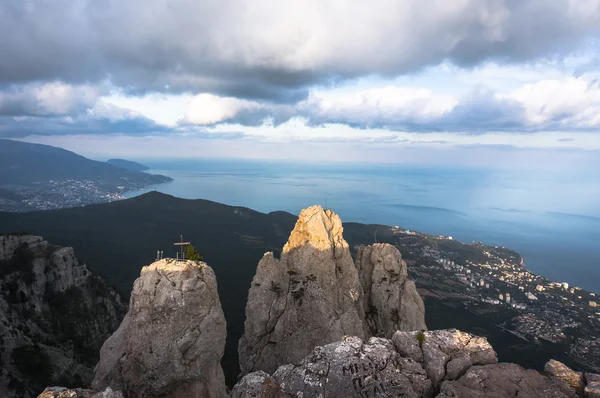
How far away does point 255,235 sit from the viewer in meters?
171

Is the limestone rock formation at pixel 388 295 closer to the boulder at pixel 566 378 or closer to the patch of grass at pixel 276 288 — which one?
the patch of grass at pixel 276 288

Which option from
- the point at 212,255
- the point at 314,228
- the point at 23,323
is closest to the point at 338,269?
the point at 314,228

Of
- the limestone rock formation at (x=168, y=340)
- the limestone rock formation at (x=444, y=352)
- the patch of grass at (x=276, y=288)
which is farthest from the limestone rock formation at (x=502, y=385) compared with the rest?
the patch of grass at (x=276, y=288)

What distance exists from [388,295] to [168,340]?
2694 cm

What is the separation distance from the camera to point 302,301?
32656 millimetres

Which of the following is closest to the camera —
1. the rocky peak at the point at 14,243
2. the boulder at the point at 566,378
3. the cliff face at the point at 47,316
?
the boulder at the point at 566,378

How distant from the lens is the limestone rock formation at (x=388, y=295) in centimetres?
3688

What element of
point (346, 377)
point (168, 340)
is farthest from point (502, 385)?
point (168, 340)

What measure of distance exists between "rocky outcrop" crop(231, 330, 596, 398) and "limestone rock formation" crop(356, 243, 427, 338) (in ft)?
59.6

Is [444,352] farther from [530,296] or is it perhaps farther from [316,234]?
[530,296]

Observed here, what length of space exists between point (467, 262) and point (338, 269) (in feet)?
497

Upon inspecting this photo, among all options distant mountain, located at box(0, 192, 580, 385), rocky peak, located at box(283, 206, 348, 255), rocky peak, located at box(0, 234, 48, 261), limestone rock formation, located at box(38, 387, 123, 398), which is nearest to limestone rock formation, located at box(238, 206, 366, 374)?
rocky peak, located at box(283, 206, 348, 255)

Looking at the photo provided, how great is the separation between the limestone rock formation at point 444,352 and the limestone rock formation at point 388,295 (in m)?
17.8

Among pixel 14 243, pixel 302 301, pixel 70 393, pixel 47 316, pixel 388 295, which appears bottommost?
pixel 47 316
